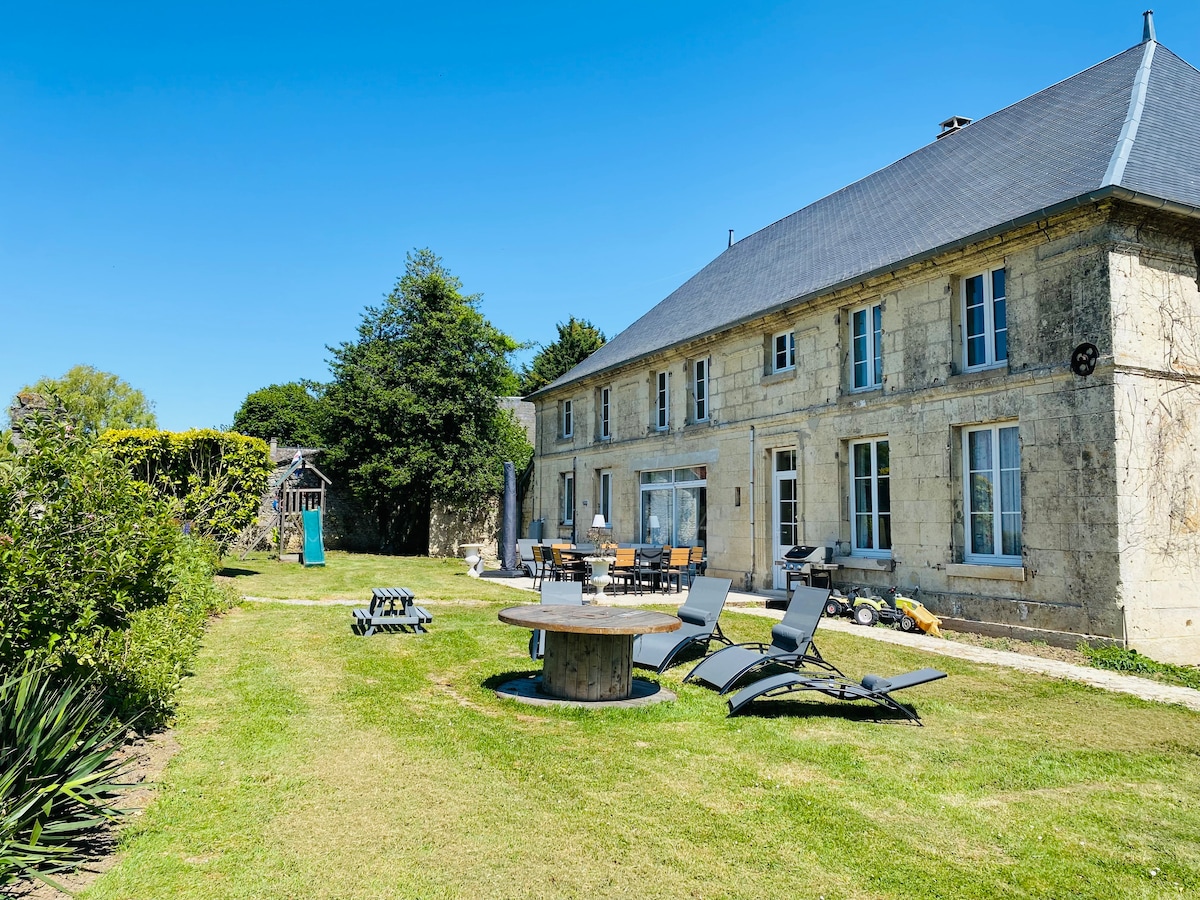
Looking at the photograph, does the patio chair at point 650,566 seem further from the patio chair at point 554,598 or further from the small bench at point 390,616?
the patio chair at point 554,598

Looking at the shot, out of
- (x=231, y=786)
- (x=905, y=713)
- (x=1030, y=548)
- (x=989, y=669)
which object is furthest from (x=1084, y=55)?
(x=231, y=786)

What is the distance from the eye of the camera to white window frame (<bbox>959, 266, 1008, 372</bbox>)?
417 inches

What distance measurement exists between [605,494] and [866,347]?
996 cm

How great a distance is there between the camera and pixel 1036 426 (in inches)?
388

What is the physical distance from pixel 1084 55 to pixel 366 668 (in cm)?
1548

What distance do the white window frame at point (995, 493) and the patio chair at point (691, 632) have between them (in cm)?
421

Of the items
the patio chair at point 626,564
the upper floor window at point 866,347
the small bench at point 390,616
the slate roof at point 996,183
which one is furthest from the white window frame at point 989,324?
the small bench at point 390,616

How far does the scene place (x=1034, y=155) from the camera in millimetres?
11828

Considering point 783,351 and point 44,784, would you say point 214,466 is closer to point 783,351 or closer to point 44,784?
point 783,351

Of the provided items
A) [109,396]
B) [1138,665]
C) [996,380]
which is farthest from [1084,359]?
[109,396]

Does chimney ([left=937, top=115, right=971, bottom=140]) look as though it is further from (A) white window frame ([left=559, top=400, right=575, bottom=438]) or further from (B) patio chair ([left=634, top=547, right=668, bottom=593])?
(A) white window frame ([left=559, top=400, right=575, bottom=438])

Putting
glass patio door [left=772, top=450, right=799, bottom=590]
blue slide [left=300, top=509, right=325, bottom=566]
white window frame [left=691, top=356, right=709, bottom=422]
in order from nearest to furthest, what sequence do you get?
glass patio door [left=772, top=450, right=799, bottom=590], white window frame [left=691, top=356, right=709, bottom=422], blue slide [left=300, top=509, right=325, bottom=566]

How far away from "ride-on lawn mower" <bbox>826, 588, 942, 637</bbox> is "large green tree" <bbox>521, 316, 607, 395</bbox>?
29134 mm

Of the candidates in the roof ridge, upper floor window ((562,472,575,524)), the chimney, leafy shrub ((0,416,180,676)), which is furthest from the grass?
upper floor window ((562,472,575,524))
